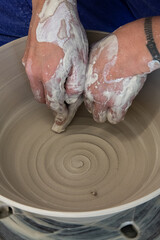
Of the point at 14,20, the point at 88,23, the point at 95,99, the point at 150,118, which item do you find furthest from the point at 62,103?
the point at 14,20

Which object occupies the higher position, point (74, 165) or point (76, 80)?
point (76, 80)

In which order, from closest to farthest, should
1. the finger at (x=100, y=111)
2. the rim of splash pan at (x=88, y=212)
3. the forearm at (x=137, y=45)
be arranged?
the rim of splash pan at (x=88, y=212) → the forearm at (x=137, y=45) → the finger at (x=100, y=111)

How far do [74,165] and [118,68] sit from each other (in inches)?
16.2

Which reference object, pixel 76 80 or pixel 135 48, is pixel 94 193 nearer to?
pixel 76 80

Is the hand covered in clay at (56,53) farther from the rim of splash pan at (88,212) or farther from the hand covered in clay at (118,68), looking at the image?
the rim of splash pan at (88,212)

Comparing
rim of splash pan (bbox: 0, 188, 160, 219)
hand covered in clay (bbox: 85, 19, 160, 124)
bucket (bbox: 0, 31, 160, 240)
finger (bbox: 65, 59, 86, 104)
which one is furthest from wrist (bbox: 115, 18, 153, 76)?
rim of splash pan (bbox: 0, 188, 160, 219)

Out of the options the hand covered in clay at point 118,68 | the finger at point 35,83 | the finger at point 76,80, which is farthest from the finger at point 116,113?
the finger at point 35,83

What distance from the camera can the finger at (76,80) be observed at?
0.97 metres

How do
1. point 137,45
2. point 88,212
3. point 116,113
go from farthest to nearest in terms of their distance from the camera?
point 116,113 → point 137,45 → point 88,212

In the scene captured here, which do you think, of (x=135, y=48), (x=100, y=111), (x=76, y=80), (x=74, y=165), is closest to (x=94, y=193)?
(x=74, y=165)

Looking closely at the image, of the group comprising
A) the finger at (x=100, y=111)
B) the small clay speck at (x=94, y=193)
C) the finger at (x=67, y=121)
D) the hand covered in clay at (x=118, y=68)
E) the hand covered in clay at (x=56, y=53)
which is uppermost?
the hand covered in clay at (x=56, y=53)

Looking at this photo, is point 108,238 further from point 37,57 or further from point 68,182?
point 37,57

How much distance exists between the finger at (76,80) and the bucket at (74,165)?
0.28 metres

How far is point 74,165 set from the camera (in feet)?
3.76
